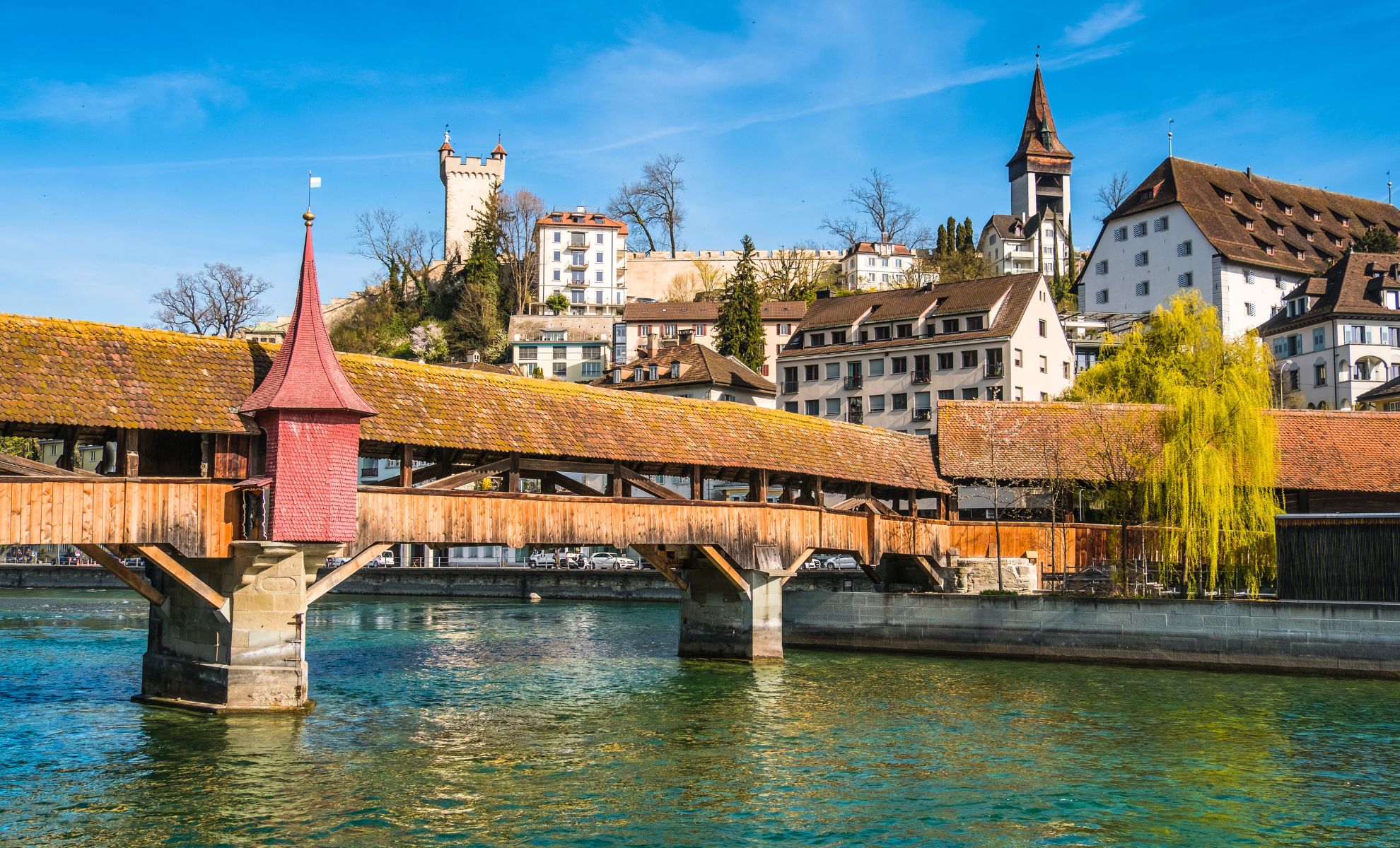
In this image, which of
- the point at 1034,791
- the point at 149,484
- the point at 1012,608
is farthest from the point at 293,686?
the point at 1012,608

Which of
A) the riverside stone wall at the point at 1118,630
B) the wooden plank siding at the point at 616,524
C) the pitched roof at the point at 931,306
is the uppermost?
the pitched roof at the point at 931,306

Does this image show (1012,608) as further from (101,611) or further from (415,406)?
(101,611)

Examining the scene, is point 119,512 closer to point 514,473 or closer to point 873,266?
point 514,473

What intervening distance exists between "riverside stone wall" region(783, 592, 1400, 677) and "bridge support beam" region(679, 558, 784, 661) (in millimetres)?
3439

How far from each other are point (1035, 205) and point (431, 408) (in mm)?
86501

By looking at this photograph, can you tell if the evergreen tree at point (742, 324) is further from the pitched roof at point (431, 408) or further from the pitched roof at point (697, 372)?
the pitched roof at point (431, 408)

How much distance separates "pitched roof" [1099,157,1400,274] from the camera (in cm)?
6469

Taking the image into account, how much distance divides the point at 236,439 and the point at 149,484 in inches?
65.9

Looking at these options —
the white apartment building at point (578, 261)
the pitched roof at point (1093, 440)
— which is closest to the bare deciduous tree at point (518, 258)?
the white apartment building at point (578, 261)

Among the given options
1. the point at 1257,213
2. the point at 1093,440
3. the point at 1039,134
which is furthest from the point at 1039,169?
the point at 1093,440

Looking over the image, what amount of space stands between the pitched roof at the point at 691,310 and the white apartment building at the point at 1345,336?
28848 mm

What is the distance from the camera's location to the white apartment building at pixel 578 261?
92.9 m

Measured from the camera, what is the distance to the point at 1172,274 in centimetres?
6544

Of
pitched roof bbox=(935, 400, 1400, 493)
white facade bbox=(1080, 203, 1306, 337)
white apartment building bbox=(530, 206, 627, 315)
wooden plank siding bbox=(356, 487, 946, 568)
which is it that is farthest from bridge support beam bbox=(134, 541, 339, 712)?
white apartment building bbox=(530, 206, 627, 315)
